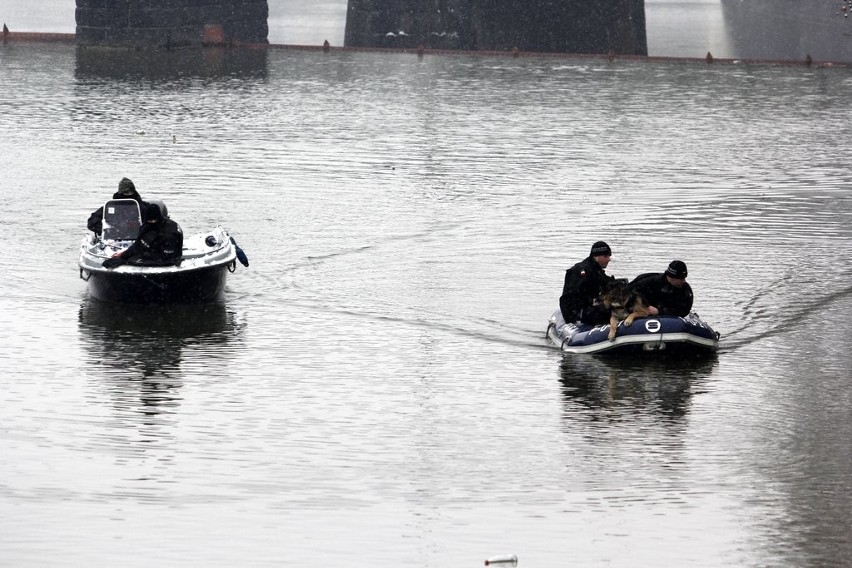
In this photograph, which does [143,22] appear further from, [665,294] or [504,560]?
[504,560]

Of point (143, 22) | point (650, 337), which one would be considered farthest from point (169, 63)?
point (650, 337)

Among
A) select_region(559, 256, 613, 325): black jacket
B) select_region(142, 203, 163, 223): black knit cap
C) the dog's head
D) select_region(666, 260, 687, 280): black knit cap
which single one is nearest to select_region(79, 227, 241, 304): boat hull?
select_region(142, 203, 163, 223): black knit cap

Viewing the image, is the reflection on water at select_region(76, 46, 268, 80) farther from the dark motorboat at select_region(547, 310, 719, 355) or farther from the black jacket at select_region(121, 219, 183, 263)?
the dark motorboat at select_region(547, 310, 719, 355)

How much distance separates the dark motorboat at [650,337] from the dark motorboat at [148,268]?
4.96 m

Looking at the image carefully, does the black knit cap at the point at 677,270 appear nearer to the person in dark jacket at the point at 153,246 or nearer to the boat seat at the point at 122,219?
Answer: the person in dark jacket at the point at 153,246

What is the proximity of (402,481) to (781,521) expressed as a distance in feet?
10.9

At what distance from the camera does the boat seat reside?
66.1 ft

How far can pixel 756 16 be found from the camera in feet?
310

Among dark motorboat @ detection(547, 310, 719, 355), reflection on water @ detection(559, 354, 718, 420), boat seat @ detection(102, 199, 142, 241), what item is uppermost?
boat seat @ detection(102, 199, 142, 241)

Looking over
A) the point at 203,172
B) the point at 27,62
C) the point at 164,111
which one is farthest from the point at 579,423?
the point at 27,62

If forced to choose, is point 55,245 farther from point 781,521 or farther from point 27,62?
point 27,62

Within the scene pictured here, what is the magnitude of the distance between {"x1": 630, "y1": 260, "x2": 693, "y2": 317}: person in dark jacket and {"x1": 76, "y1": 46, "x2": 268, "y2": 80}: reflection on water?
3415 cm

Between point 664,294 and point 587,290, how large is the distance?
0.90 metres

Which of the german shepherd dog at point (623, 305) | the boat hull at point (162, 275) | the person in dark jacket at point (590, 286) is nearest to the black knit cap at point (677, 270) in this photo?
the german shepherd dog at point (623, 305)
